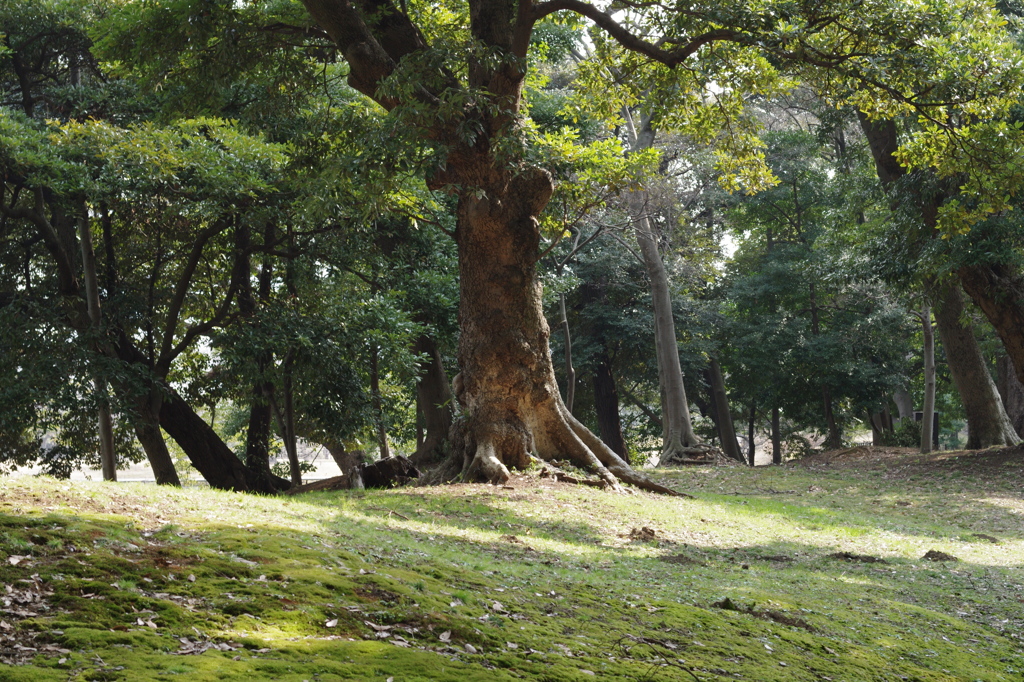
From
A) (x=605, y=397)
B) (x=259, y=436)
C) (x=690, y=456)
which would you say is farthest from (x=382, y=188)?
(x=605, y=397)

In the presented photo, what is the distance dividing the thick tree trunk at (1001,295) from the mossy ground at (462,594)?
8.16 m

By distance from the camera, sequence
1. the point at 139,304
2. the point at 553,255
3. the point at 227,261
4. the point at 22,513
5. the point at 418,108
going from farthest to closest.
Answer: the point at 553,255, the point at 227,261, the point at 139,304, the point at 418,108, the point at 22,513

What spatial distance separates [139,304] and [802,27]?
12224 mm

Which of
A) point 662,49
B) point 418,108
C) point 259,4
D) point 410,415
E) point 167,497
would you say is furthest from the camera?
point 410,415

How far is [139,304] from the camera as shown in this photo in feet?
51.9

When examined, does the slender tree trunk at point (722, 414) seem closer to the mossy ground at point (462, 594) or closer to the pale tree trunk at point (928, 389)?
the pale tree trunk at point (928, 389)

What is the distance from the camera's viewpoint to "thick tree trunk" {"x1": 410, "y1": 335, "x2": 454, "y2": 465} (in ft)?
54.5

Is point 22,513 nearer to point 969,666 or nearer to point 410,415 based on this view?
point 969,666

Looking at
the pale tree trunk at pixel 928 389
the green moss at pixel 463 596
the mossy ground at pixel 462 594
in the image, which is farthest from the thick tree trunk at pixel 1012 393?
the green moss at pixel 463 596

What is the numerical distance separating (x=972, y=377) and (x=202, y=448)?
1769 centimetres

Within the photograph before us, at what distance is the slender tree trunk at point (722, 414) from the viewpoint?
102ft

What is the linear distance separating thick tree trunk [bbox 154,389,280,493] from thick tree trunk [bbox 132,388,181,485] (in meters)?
0.99

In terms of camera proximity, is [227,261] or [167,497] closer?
[167,497]

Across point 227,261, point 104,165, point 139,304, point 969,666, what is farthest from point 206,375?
point 969,666
